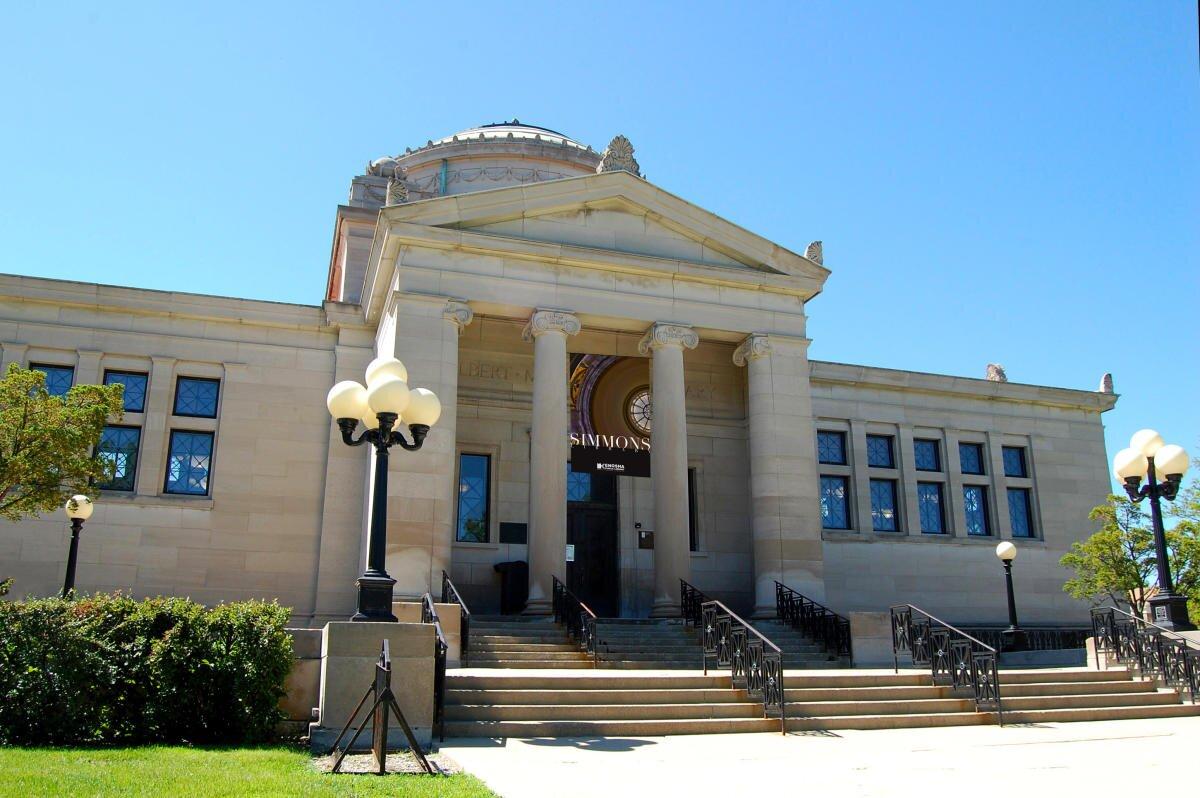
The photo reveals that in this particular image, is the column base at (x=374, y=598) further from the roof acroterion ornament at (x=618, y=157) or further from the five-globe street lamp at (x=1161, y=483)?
the roof acroterion ornament at (x=618, y=157)

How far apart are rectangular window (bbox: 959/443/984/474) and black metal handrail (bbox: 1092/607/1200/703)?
501 inches

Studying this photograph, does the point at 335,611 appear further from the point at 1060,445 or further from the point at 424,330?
the point at 1060,445

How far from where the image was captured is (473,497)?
81.6 ft

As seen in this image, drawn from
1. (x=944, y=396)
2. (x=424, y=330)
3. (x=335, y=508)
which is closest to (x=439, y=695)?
(x=424, y=330)

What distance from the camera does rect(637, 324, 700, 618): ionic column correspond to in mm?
21500

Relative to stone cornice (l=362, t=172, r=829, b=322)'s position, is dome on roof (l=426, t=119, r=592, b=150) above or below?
above

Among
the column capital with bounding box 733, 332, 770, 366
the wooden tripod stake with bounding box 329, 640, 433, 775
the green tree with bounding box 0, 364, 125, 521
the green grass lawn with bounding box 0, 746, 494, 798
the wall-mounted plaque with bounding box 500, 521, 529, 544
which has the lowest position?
the green grass lawn with bounding box 0, 746, 494, 798

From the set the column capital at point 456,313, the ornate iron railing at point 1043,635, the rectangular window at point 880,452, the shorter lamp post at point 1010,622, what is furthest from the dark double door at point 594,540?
the ornate iron railing at point 1043,635

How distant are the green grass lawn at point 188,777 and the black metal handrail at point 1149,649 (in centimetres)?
1261

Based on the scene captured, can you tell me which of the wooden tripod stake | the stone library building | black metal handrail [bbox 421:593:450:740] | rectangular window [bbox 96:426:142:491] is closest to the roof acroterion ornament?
the stone library building

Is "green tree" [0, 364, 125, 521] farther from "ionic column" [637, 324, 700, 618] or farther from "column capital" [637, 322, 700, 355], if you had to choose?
"column capital" [637, 322, 700, 355]

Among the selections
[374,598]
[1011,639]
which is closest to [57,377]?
[374,598]

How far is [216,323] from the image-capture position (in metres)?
24.4

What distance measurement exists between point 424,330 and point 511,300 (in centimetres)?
206
